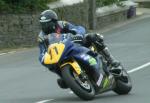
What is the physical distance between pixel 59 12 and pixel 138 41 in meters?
5.67

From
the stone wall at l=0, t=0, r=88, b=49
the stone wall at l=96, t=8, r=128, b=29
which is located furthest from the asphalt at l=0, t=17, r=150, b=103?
the stone wall at l=96, t=8, r=128, b=29

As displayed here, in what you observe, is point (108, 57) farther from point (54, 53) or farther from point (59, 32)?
point (54, 53)

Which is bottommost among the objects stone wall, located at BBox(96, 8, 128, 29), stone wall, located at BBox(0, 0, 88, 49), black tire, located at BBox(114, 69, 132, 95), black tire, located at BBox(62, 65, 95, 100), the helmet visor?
stone wall, located at BBox(96, 8, 128, 29)

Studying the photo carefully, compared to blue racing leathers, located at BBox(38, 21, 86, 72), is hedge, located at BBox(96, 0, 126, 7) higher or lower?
lower

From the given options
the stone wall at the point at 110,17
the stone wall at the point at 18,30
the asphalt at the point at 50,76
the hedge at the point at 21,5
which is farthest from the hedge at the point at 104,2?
the stone wall at the point at 18,30

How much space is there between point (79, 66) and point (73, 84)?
0.37 metres

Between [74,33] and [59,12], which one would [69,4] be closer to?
[59,12]

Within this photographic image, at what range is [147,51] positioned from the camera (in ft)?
75.1

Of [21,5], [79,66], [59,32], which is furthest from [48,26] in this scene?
[21,5]

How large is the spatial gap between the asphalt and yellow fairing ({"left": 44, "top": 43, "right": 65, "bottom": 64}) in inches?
32.5

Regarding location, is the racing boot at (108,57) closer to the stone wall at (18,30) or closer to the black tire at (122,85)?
the black tire at (122,85)

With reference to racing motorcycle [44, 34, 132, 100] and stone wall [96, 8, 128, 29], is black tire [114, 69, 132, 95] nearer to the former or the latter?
racing motorcycle [44, 34, 132, 100]

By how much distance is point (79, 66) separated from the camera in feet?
36.6

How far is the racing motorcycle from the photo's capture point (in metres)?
11.0
